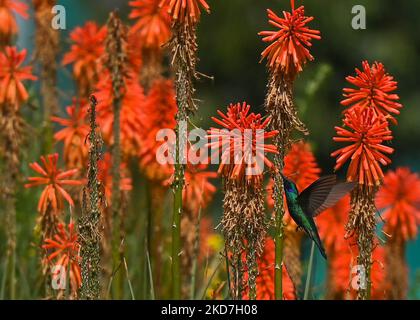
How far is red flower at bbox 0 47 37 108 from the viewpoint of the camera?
22.3 ft

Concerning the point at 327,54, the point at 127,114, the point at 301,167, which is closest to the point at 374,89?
the point at 301,167

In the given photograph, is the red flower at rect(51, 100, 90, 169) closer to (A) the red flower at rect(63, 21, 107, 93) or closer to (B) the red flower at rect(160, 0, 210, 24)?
(A) the red flower at rect(63, 21, 107, 93)

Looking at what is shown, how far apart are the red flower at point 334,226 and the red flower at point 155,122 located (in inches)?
56.8

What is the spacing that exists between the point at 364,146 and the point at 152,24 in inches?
131

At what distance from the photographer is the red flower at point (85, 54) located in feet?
26.5

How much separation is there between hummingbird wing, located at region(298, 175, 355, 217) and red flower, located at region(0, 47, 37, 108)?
8.57 ft

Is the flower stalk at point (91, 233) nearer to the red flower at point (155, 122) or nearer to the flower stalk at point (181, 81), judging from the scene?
the flower stalk at point (181, 81)

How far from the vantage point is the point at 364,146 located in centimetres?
484

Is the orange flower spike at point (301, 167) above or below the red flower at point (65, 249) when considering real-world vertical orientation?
above

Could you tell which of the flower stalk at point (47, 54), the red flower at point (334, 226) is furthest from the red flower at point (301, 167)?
the flower stalk at point (47, 54)

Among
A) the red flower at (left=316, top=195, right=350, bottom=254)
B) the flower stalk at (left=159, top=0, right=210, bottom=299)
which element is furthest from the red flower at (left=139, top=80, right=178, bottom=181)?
the flower stalk at (left=159, top=0, right=210, bottom=299)
